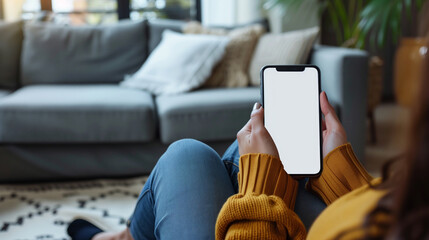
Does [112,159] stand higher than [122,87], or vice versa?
[122,87]

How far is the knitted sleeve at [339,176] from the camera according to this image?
2.39ft

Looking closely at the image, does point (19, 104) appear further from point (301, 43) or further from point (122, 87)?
point (301, 43)

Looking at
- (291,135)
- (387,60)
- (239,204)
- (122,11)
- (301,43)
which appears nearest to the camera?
(239,204)

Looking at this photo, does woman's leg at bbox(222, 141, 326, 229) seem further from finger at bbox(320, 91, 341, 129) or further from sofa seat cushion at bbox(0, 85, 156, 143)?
sofa seat cushion at bbox(0, 85, 156, 143)

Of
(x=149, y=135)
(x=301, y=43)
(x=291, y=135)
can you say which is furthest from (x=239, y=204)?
(x=301, y=43)

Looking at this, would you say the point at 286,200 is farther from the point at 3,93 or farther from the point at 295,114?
the point at 3,93

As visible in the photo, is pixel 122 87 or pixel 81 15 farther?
pixel 81 15

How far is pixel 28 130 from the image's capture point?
1.78 m

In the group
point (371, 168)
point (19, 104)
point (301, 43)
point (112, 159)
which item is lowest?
point (371, 168)

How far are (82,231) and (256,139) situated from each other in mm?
719

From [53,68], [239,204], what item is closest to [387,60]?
[53,68]

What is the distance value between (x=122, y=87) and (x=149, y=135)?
1.66 ft

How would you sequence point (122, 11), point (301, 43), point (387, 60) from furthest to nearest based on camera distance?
point (387, 60), point (122, 11), point (301, 43)

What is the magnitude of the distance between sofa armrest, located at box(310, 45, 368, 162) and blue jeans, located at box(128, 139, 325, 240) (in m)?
1.12
